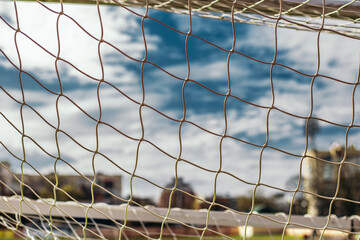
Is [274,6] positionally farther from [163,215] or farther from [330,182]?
[330,182]

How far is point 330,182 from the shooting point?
8945 mm

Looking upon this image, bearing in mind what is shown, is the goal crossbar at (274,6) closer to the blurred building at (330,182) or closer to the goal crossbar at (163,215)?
the goal crossbar at (163,215)

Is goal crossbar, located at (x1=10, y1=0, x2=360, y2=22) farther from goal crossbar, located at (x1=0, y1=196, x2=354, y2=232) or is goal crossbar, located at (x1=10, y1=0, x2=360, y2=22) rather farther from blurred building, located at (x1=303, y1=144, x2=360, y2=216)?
blurred building, located at (x1=303, y1=144, x2=360, y2=216)

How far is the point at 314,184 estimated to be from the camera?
8.84m

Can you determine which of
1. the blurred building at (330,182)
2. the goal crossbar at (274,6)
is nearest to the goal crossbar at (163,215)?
the goal crossbar at (274,6)

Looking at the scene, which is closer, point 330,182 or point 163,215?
point 163,215

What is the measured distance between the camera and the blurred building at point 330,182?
835cm

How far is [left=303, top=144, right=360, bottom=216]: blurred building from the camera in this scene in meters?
8.35

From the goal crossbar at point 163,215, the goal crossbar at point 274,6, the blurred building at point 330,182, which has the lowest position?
the blurred building at point 330,182

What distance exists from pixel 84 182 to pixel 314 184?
4821 mm

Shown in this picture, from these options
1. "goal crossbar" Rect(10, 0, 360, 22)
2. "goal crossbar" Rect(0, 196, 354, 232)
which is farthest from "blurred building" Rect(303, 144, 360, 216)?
"goal crossbar" Rect(10, 0, 360, 22)

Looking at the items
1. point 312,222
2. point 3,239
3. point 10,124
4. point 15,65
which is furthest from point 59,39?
point 3,239

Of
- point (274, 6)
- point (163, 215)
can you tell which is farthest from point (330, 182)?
point (274, 6)

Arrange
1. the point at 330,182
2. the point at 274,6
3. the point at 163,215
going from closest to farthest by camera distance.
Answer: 1. the point at 274,6
2. the point at 163,215
3. the point at 330,182
